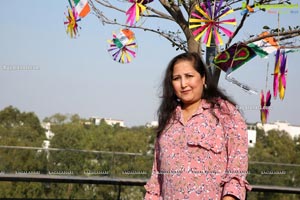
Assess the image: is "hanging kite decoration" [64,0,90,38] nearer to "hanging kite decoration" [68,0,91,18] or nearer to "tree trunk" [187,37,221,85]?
"hanging kite decoration" [68,0,91,18]

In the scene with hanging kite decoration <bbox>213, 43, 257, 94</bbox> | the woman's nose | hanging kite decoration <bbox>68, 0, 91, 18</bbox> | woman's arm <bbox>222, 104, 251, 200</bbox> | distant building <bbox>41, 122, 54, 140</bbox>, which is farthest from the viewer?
distant building <bbox>41, 122, 54, 140</bbox>

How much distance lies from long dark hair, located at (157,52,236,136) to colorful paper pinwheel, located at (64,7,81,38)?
1240 mm

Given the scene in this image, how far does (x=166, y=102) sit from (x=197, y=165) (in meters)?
0.35

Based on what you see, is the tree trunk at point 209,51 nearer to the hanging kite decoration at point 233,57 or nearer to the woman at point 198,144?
the hanging kite decoration at point 233,57

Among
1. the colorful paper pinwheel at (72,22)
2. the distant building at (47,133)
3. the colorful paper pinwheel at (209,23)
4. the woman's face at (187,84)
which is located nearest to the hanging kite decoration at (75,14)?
the colorful paper pinwheel at (72,22)

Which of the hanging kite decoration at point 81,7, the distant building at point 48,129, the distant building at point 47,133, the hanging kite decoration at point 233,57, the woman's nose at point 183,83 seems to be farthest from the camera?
the distant building at point 48,129

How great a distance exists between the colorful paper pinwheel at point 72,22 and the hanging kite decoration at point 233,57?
1.00 m

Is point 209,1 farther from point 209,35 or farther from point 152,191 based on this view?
point 152,191

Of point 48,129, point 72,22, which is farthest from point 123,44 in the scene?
point 48,129

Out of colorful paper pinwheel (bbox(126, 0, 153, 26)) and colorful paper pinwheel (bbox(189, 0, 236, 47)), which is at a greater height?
colorful paper pinwheel (bbox(126, 0, 153, 26))

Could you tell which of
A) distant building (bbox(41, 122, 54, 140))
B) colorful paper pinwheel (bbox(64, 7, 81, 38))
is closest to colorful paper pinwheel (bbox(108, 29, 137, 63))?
colorful paper pinwheel (bbox(64, 7, 81, 38))

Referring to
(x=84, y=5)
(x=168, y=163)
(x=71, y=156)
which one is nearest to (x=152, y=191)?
(x=168, y=163)

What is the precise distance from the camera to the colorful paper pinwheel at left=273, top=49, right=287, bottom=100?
8.88 feet

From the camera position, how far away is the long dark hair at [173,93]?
6.40ft
